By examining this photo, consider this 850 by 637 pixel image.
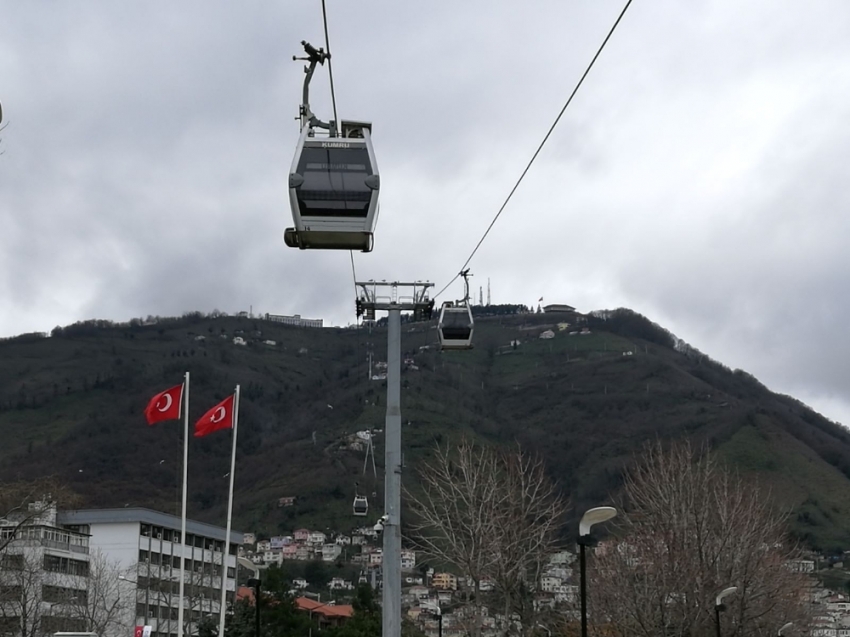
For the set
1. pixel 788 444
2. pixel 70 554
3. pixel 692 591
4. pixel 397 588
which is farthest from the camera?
pixel 788 444

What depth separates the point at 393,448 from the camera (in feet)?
72.7

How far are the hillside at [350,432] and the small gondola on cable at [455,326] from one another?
9080 centimetres

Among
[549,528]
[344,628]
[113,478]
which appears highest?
[113,478]

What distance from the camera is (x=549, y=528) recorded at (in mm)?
44625

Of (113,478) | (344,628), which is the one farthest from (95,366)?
(344,628)

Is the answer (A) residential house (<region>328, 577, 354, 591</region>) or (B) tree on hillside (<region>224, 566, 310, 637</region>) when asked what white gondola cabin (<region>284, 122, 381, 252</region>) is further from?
(A) residential house (<region>328, 577, 354, 591</region>)

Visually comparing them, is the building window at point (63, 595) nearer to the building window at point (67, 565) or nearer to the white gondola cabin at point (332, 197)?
the building window at point (67, 565)

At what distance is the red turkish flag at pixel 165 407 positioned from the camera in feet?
84.7

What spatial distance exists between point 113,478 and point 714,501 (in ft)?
362

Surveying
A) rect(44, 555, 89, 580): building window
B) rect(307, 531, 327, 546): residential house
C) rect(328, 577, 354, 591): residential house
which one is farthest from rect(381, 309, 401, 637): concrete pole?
rect(328, 577, 354, 591): residential house

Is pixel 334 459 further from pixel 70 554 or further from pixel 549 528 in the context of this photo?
pixel 549 528

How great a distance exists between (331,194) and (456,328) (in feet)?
41.8

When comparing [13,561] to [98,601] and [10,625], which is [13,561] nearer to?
[10,625]

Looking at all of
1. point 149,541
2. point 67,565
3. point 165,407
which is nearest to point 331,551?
point 149,541
